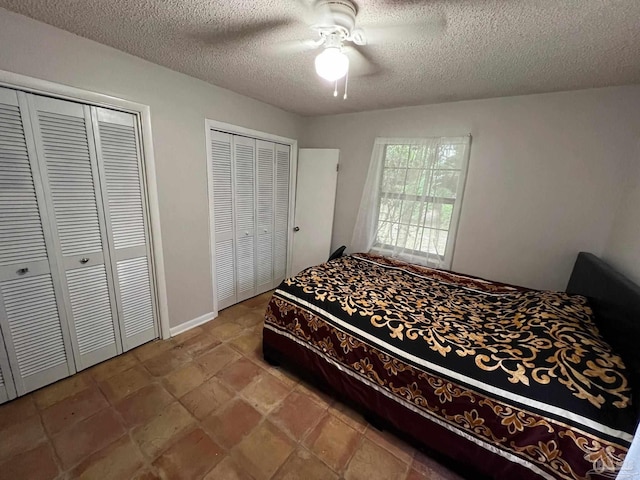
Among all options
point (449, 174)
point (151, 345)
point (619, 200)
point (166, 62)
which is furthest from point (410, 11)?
point (151, 345)

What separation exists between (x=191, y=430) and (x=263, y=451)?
0.46 meters

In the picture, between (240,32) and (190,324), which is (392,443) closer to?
(190,324)

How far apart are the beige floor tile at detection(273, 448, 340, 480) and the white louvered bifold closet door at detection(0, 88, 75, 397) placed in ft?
5.70

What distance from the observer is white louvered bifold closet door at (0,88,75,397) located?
1.40 m

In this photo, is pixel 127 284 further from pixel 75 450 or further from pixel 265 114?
pixel 265 114

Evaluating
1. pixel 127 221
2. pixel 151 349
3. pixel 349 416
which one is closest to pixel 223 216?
pixel 127 221

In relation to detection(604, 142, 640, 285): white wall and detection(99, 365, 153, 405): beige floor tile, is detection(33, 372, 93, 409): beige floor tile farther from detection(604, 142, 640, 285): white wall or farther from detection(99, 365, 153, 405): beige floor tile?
detection(604, 142, 640, 285): white wall

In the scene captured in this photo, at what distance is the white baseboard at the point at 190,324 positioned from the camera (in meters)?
2.30

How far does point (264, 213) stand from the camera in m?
2.99

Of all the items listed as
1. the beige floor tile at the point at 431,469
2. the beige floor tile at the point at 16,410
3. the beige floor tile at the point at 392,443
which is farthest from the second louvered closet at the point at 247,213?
the beige floor tile at the point at 431,469

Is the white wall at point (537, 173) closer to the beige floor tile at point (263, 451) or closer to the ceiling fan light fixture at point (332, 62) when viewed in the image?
the ceiling fan light fixture at point (332, 62)

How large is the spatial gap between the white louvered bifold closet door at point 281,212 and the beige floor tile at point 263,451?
80.4 inches

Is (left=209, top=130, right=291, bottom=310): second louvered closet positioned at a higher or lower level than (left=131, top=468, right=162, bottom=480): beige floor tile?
higher

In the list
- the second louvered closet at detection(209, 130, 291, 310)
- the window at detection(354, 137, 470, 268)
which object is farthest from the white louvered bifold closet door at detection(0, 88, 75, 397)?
the window at detection(354, 137, 470, 268)
